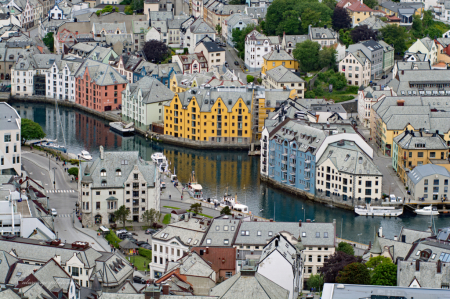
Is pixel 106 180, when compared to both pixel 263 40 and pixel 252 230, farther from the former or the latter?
pixel 263 40

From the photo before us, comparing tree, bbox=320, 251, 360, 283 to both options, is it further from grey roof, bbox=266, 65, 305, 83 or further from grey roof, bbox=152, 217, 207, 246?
grey roof, bbox=266, 65, 305, 83

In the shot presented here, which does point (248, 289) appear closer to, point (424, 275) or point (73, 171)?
point (424, 275)

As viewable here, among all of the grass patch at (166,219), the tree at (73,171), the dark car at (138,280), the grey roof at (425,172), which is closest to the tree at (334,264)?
the dark car at (138,280)

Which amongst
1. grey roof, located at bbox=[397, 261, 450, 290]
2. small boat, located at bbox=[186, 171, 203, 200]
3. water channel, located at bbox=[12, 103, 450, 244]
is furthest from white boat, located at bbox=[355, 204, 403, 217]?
grey roof, located at bbox=[397, 261, 450, 290]

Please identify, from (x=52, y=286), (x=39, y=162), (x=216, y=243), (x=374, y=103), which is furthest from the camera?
(x=374, y=103)

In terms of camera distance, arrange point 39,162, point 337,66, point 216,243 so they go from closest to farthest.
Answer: point 216,243 < point 39,162 < point 337,66

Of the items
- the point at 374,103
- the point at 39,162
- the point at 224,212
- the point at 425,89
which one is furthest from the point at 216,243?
the point at 425,89

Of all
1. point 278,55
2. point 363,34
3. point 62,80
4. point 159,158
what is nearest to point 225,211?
point 159,158
